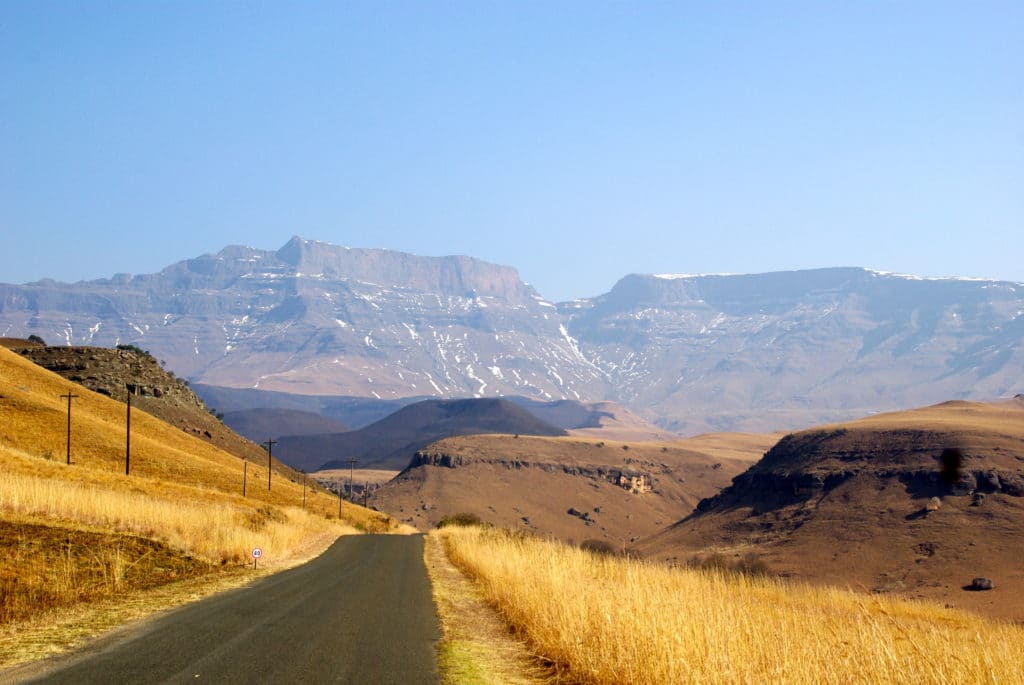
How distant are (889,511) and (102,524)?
101m

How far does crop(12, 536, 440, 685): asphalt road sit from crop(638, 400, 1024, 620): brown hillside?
6068cm

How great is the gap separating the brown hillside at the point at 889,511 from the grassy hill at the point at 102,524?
51.6 m

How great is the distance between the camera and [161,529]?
30.4 m

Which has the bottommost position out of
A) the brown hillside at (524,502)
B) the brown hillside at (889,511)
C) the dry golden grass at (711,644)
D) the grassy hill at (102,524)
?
the brown hillside at (524,502)

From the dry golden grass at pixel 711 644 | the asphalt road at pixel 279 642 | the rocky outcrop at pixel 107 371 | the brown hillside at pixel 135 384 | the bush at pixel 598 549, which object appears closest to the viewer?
the dry golden grass at pixel 711 644

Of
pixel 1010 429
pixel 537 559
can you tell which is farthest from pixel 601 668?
pixel 1010 429

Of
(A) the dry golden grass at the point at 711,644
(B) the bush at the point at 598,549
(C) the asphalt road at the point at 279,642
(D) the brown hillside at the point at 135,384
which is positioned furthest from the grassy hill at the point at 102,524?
(D) the brown hillside at the point at 135,384

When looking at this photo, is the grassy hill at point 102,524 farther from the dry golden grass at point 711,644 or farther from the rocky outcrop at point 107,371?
the rocky outcrop at point 107,371

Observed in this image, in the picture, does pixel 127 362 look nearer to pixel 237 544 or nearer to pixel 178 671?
pixel 237 544

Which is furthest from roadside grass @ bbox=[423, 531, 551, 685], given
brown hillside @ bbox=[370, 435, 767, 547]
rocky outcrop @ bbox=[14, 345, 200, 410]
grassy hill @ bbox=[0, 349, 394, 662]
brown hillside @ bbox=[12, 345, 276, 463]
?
brown hillside @ bbox=[370, 435, 767, 547]

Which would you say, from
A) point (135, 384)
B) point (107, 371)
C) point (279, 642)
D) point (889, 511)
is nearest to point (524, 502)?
point (889, 511)

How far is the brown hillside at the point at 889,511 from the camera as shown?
305 feet

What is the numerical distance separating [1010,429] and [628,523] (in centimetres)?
6575

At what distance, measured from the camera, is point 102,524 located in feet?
94.9
